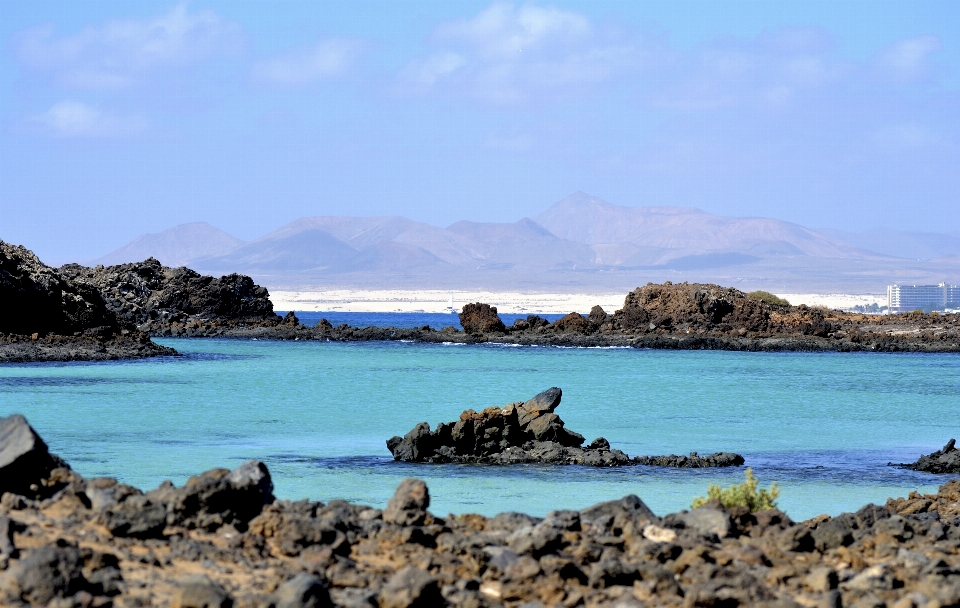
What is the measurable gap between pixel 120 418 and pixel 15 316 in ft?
80.7

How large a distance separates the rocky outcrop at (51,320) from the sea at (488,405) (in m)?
1.87

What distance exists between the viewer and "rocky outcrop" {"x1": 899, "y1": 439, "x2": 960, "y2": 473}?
66.0ft

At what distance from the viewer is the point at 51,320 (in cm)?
5162

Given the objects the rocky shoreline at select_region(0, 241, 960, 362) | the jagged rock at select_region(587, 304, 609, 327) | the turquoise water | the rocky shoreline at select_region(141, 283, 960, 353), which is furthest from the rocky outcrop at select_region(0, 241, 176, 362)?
the jagged rock at select_region(587, 304, 609, 327)

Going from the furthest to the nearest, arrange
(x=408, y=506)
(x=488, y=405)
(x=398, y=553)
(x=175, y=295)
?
(x=175, y=295) → (x=488, y=405) → (x=408, y=506) → (x=398, y=553)

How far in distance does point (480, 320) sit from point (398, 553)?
234 ft

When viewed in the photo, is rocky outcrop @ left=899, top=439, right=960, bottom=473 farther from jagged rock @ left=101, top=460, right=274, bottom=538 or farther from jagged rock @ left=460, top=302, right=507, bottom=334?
jagged rock @ left=460, top=302, right=507, bottom=334

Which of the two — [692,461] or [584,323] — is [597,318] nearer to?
[584,323]

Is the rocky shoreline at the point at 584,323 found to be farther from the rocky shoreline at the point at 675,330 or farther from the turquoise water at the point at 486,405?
the turquoise water at the point at 486,405

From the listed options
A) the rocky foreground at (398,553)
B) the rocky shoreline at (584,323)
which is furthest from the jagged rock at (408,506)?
the rocky shoreline at (584,323)

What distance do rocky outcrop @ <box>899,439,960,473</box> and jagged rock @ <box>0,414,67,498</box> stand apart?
15.1 m

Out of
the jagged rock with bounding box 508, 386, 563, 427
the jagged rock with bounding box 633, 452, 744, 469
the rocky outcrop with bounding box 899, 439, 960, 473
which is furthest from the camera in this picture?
the jagged rock with bounding box 508, 386, 563, 427

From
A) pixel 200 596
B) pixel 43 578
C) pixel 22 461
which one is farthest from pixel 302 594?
pixel 22 461

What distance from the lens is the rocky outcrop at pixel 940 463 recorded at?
20109mm
